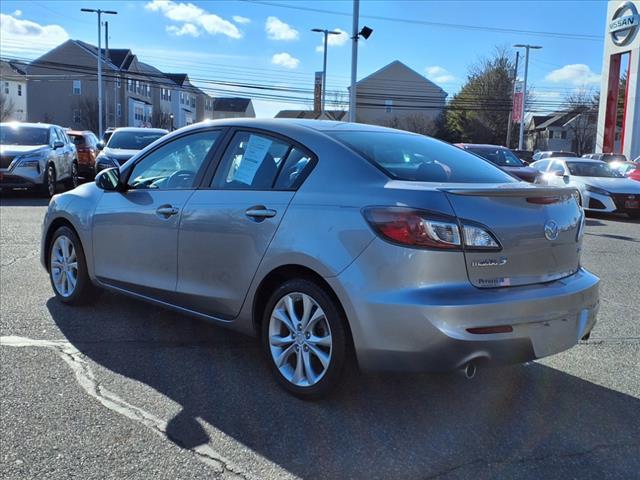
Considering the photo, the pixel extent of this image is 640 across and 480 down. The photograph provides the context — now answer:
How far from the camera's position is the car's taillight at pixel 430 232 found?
121 inches

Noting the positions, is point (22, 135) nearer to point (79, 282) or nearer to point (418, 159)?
point (79, 282)

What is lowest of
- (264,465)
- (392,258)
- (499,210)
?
(264,465)

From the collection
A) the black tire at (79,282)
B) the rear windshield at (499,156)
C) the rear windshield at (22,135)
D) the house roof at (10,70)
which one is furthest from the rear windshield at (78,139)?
the house roof at (10,70)

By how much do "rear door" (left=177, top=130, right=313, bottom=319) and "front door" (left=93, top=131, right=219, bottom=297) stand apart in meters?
0.17

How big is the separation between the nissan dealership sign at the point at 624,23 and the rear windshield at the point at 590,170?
21.7 m

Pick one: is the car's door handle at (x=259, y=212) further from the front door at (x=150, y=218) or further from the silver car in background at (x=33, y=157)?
the silver car in background at (x=33, y=157)

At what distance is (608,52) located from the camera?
3538 cm

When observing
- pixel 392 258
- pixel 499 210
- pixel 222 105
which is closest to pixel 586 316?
pixel 499 210

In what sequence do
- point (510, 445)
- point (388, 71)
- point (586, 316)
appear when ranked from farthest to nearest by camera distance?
point (388, 71) < point (586, 316) < point (510, 445)

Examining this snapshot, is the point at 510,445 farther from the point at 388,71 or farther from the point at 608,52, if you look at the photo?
the point at 388,71

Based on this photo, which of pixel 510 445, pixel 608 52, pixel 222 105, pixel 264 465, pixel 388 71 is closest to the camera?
pixel 264 465

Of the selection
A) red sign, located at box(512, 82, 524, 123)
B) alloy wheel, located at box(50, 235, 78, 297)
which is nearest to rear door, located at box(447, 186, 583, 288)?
alloy wheel, located at box(50, 235, 78, 297)

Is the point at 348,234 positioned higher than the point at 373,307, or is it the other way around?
the point at 348,234

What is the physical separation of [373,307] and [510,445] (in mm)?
951
